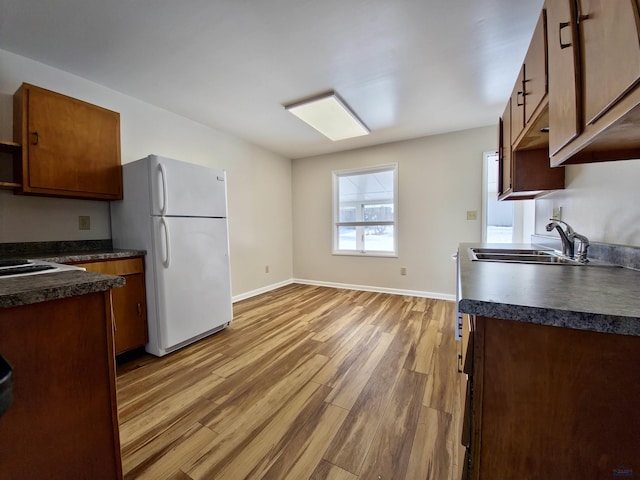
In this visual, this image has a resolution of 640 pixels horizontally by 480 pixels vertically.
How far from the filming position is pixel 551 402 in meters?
0.60

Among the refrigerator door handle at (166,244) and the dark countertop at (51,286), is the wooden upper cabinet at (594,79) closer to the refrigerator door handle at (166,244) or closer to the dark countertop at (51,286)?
the dark countertop at (51,286)

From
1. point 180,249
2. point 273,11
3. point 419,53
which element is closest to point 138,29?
point 273,11

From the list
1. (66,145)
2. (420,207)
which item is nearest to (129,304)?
(66,145)

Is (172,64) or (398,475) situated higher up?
(172,64)

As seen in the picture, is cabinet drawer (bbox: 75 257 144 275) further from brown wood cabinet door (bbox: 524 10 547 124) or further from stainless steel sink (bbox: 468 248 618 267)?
brown wood cabinet door (bbox: 524 10 547 124)

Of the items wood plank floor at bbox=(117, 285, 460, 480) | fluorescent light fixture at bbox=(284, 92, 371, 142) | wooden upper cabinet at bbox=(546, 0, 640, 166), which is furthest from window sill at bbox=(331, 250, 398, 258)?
wooden upper cabinet at bbox=(546, 0, 640, 166)

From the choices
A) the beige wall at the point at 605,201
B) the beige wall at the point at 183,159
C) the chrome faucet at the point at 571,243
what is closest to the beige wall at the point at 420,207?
the beige wall at the point at 183,159

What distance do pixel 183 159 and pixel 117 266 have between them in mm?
1502

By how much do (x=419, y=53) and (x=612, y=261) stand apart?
1809 millimetres

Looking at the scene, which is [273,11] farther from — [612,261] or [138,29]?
[612,261]

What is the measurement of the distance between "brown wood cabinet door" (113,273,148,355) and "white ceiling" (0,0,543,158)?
5.67ft

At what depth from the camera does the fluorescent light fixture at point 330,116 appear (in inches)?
101

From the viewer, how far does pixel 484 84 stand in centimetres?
234

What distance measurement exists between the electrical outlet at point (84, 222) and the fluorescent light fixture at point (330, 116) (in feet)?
7.07
